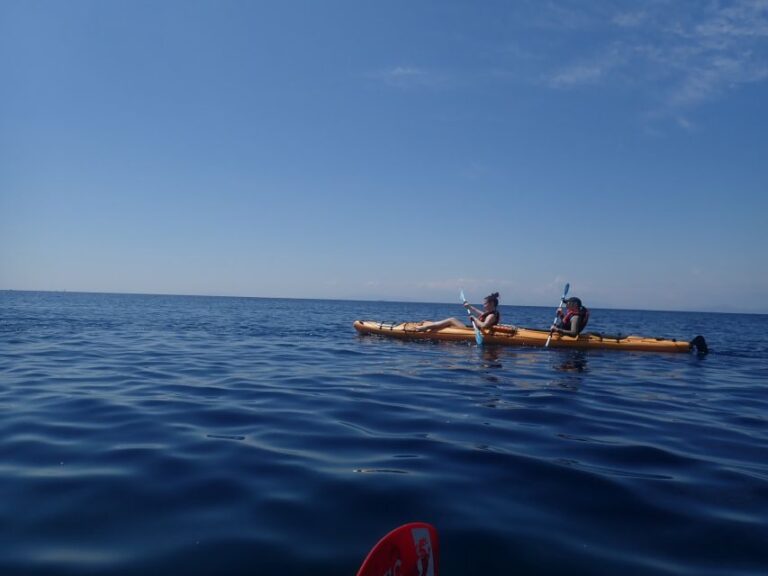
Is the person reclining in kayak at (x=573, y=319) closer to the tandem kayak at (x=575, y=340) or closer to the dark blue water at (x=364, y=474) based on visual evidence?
the tandem kayak at (x=575, y=340)

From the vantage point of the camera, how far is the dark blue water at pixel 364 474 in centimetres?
308

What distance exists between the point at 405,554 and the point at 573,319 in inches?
610

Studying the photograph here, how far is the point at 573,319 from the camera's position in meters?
16.5

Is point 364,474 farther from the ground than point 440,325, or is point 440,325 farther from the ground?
point 440,325

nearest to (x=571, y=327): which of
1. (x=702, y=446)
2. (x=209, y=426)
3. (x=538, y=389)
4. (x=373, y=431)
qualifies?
(x=538, y=389)

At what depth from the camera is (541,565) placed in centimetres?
298

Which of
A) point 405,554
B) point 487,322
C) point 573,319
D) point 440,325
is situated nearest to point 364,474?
point 405,554

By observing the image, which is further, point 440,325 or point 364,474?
point 440,325

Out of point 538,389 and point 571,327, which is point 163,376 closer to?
point 538,389

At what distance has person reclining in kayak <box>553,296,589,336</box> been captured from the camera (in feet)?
54.0

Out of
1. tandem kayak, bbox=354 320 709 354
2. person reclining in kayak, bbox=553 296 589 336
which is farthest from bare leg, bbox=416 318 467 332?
person reclining in kayak, bbox=553 296 589 336

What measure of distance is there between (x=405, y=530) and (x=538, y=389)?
7.18 metres

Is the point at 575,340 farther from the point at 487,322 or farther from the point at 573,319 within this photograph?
the point at 487,322

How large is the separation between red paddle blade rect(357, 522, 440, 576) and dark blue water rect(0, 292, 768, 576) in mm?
514
